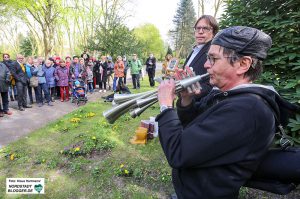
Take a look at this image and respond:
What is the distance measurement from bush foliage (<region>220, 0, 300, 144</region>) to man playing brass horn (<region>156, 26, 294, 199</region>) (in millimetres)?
2359

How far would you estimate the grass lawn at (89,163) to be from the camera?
405 centimetres

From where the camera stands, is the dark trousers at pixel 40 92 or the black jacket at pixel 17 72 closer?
the black jacket at pixel 17 72

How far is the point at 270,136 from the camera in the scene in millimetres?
1456

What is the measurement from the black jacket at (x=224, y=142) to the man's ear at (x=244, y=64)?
0.12 metres

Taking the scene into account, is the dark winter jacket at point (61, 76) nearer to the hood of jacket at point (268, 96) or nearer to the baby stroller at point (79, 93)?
the baby stroller at point (79, 93)

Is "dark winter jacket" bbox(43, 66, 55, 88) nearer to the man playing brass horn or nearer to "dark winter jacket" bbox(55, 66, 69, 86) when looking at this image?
"dark winter jacket" bbox(55, 66, 69, 86)

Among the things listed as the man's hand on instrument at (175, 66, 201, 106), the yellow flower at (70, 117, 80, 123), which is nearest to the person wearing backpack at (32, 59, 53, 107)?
the yellow flower at (70, 117, 80, 123)

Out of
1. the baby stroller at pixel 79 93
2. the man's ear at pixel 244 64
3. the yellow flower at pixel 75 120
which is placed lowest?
the yellow flower at pixel 75 120

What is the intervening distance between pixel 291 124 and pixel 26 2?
942 inches

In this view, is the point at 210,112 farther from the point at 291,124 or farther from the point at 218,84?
the point at 291,124

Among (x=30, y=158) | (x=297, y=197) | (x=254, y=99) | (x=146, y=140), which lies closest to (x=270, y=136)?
(x=254, y=99)

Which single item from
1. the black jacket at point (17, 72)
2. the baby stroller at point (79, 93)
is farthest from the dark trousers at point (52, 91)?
the black jacket at point (17, 72)

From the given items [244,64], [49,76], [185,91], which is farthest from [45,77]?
[244,64]

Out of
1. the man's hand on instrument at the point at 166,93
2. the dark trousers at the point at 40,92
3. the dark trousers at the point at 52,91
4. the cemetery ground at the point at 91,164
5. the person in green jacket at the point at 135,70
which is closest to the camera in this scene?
the man's hand on instrument at the point at 166,93
